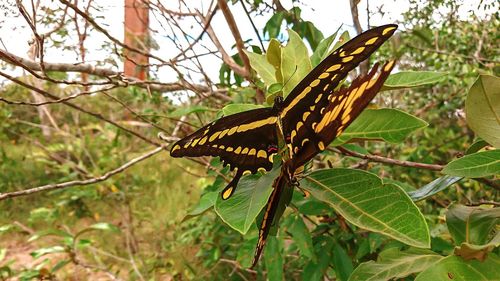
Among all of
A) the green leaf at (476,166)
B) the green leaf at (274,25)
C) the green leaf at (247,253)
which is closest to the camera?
the green leaf at (476,166)

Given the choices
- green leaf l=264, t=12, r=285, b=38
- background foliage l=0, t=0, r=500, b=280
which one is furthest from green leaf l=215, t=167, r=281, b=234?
green leaf l=264, t=12, r=285, b=38

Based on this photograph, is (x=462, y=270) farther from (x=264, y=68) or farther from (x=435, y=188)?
(x=264, y=68)

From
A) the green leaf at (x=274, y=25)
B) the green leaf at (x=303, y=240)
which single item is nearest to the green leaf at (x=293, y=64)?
the green leaf at (x=303, y=240)

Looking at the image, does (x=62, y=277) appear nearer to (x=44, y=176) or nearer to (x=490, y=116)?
(x=44, y=176)

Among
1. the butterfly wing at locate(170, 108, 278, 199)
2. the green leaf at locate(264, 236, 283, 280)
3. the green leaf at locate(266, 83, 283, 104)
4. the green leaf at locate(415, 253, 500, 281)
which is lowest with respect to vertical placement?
the green leaf at locate(264, 236, 283, 280)

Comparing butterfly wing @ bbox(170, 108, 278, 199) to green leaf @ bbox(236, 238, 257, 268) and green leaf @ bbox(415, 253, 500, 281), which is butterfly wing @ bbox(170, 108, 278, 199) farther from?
green leaf @ bbox(236, 238, 257, 268)

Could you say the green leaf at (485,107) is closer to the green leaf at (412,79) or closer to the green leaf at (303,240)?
the green leaf at (412,79)
